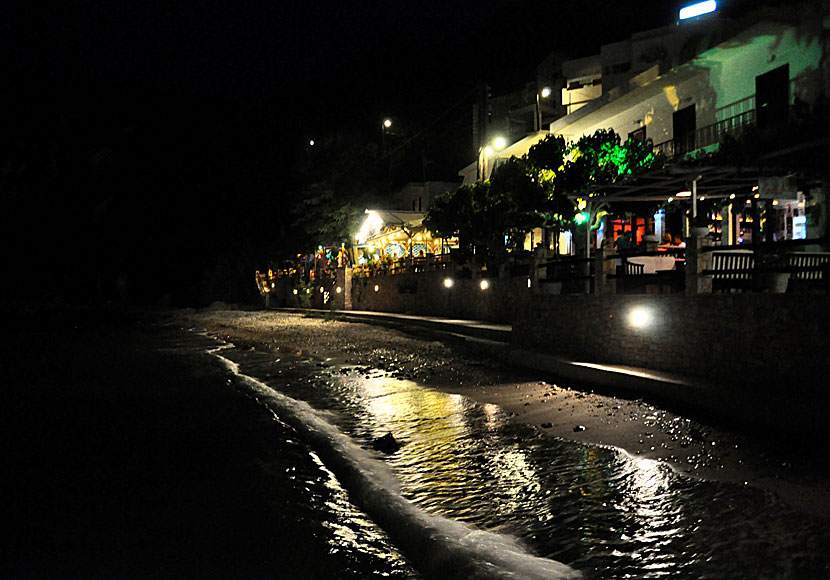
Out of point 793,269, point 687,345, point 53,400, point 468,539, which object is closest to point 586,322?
point 687,345

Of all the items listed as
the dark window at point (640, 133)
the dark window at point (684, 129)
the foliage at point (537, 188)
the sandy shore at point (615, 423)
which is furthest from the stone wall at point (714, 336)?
the dark window at point (640, 133)

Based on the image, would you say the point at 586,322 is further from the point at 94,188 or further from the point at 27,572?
the point at 94,188

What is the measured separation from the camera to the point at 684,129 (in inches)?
901

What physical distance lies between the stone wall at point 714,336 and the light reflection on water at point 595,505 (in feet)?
11.7

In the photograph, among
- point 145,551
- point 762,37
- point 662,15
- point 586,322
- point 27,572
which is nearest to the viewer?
point 27,572

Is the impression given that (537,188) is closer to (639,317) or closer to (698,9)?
(639,317)

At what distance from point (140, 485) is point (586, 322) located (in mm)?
9917

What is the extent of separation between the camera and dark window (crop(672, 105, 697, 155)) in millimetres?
22156

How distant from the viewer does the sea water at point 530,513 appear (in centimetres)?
450

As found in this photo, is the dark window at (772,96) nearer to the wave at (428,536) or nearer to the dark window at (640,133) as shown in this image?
the dark window at (640,133)

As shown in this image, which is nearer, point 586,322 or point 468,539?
point 468,539

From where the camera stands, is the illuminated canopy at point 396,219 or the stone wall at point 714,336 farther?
the illuminated canopy at point 396,219

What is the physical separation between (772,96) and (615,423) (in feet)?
48.6

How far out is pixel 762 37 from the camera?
18.8 meters
